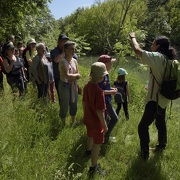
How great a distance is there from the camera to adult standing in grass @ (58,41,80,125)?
15.1ft

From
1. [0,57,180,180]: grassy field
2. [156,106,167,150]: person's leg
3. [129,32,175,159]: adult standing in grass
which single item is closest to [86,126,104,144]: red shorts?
[0,57,180,180]: grassy field

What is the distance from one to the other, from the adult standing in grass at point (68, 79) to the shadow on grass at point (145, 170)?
5.14 feet

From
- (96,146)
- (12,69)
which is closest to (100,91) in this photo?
(96,146)

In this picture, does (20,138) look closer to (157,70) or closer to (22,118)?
(22,118)

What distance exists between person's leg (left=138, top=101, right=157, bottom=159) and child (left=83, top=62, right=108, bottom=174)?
68 cm

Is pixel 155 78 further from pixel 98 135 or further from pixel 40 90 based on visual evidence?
pixel 40 90

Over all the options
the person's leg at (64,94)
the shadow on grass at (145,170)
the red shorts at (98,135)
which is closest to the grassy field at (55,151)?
the shadow on grass at (145,170)

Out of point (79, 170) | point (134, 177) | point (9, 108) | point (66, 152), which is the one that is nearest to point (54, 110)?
point (9, 108)

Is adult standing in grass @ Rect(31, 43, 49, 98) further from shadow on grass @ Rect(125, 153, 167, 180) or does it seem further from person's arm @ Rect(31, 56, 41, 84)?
shadow on grass @ Rect(125, 153, 167, 180)

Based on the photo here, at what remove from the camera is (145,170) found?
12.7ft

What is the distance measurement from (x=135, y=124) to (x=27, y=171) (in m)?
3.25

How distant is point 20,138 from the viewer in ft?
12.2

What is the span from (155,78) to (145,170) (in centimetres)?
133

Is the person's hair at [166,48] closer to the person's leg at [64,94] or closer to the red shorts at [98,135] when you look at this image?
the red shorts at [98,135]
